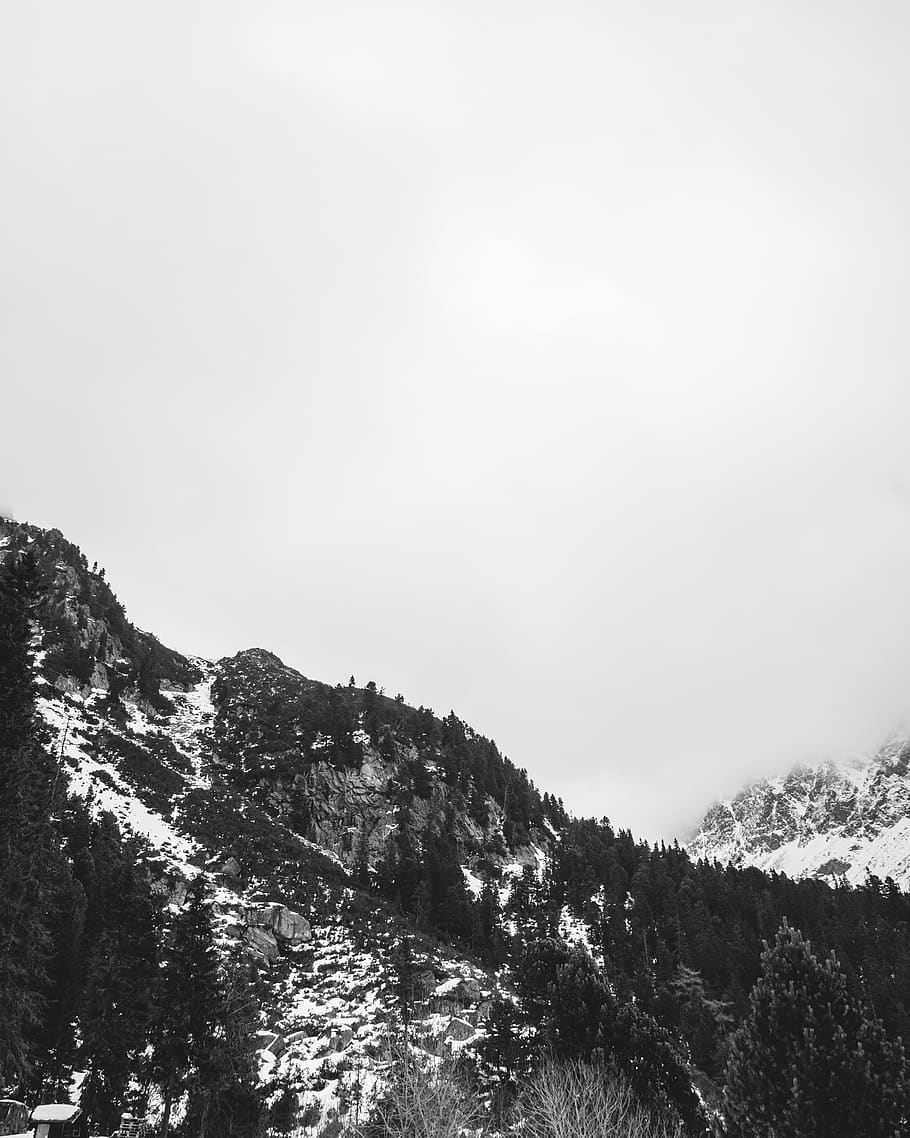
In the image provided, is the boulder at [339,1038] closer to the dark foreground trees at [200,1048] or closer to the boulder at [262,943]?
the boulder at [262,943]

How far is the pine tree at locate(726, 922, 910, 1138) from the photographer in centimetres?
1490

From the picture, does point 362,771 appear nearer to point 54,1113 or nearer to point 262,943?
point 262,943

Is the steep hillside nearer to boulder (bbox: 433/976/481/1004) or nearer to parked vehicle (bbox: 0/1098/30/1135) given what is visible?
boulder (bbox: 433/976/481/1004)

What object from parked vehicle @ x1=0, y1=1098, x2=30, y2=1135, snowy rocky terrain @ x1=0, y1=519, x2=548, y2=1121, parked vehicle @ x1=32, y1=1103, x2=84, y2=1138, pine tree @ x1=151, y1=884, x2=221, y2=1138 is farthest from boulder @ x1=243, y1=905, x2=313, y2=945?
parked vehicle @ x1=32, y1=1103, x2=84, y2=1138

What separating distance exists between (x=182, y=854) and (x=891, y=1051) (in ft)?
218

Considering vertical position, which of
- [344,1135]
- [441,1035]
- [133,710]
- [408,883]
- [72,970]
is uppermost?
[133,710]

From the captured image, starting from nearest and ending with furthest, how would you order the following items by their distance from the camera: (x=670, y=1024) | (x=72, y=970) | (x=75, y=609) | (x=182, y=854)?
(x=72, y=970)
(x=670, y=1024)
(x=182, y=854)
(x=75, y=609)

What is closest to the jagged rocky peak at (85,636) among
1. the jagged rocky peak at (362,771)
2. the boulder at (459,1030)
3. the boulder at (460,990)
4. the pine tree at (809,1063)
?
the jagged rocky peak at (362,771)

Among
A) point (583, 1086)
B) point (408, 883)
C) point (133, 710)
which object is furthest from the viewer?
point (133, 710)

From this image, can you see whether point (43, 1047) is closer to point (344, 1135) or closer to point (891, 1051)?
point (344, 1135)

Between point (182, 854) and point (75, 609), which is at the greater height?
point (75, 609)

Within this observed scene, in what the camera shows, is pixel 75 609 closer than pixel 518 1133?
No

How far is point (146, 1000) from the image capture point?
33.6 meters

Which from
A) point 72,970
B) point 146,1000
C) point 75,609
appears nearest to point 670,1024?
point 146,1000
